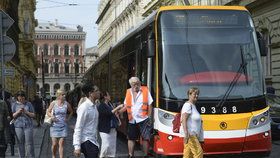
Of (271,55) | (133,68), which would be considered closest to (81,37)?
(271,55)

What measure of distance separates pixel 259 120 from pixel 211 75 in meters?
1.30

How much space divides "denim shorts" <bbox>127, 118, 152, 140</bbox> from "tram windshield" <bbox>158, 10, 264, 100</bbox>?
2.59ft

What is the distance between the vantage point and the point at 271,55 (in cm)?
2884

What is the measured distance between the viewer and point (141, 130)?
12.5m

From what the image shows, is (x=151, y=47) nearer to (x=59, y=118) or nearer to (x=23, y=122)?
(x=59, y=118)

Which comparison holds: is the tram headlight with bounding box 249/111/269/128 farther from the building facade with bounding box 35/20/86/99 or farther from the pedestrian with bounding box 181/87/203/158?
the building facade with bounding box 35/20/86/99

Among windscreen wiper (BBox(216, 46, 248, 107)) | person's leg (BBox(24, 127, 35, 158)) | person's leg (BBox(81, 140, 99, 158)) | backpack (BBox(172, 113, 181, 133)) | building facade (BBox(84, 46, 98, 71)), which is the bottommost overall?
person's leg (BBox(24, 127, 35, 158))

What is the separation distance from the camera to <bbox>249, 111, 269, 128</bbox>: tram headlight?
11.7 m

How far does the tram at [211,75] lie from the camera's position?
456 inches

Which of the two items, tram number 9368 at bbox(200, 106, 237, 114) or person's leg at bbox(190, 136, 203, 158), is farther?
tram number 9368 at bbox(200, 106, 237, 114)

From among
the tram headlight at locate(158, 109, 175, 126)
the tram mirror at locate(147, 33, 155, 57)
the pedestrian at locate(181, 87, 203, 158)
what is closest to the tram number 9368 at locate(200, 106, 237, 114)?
the tram headlight at locate(158, 109, 175, 126)

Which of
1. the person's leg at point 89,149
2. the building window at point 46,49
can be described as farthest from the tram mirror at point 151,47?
the building window at point 46,49

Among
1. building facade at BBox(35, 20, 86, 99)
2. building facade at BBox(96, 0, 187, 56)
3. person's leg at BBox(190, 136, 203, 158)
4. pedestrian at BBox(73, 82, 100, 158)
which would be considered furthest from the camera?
building facade at BBox(35, 20, 86, 99)

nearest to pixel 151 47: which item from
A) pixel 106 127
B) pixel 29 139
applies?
pixel 106 127
